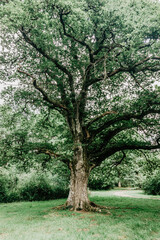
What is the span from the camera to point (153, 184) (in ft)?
83.9

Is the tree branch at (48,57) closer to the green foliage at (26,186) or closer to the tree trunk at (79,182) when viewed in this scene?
the tree trunk at (79,182)

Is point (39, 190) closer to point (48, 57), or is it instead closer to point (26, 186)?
point (26, 186)

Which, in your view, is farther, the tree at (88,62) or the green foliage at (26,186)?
the green foliage at (26,186)

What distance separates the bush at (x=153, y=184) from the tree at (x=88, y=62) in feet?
42.0

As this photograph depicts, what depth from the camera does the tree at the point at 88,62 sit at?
31.7ft

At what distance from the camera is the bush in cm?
2442

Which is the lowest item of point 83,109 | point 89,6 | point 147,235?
point 147,235

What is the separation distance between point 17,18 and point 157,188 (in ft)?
85.0

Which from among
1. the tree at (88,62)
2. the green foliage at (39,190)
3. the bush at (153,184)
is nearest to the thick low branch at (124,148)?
the tree at (88,62)

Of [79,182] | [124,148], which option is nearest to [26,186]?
[79,182]

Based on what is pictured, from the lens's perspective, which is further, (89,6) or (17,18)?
(89,6)

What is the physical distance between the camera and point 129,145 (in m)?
13.1

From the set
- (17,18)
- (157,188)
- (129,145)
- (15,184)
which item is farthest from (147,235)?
(157,188)

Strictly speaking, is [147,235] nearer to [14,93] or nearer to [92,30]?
[92,30]
